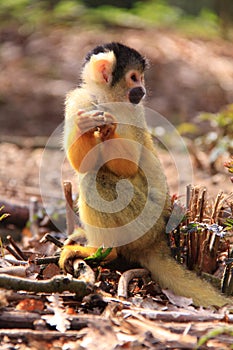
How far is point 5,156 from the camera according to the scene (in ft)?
25.7

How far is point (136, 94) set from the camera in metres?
4.03

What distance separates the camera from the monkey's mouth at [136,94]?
13.2ft

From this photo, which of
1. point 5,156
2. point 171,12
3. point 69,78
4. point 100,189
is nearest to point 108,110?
point 100,189

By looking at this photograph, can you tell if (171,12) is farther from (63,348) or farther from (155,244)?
(63,348)

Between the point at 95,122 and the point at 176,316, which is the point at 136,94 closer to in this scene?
the point at 95,122

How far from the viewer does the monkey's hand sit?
11.6 feet

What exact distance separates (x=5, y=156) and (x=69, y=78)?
321 cm

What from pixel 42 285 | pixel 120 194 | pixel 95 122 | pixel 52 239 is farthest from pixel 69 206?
pixel 42 285

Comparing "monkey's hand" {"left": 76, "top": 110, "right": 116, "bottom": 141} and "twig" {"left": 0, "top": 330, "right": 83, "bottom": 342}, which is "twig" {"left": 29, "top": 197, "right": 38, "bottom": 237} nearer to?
"monkey's hand" {"left": 76, "top": 110, "right": 116, "bottom": 141}

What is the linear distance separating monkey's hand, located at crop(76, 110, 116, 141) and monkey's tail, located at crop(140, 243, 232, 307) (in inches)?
32.0

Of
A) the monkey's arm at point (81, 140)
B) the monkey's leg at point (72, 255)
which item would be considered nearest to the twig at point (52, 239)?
the monkey's leg at point (72, 255)

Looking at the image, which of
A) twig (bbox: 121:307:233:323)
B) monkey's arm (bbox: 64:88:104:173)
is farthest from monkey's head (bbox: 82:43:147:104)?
twig (bbox: 121:307:233:323)

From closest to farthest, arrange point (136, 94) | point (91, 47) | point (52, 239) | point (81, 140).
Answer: point (81, 140) < point (52, 239) < point (136, 94) < point (91, 47)

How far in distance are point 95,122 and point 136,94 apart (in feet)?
1.97
